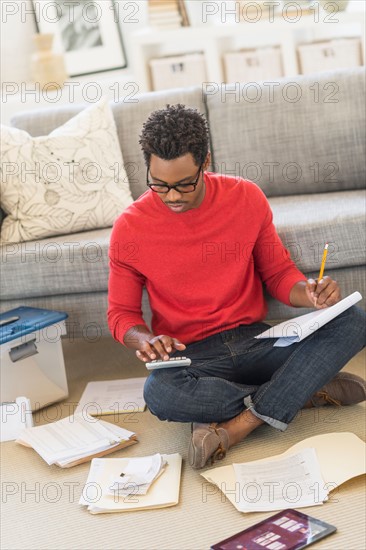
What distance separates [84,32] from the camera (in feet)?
13.4

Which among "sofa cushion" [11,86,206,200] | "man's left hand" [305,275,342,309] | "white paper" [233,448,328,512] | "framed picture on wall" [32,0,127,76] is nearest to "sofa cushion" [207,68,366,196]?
"sofa cushion" [11,86,206,200]

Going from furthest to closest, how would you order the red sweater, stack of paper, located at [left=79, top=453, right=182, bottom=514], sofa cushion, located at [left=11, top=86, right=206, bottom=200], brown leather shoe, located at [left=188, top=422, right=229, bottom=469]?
1. sofa cushion, located at [left=11, top=86, right=206, bottom=200]
2. the red sweater
3. brown leather shoe, located at [left=188, top=422, right=229, bottom=469]
4. stack of paper, located at [left=79, top=453, right=182, bottom=514]

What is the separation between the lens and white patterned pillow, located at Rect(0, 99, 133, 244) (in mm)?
2773

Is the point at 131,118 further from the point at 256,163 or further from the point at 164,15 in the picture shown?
the point at 164,15

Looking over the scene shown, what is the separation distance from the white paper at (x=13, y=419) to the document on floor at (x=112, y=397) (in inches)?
6.7

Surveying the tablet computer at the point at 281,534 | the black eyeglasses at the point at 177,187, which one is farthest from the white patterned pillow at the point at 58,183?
the tablet computer at the point at 281,534

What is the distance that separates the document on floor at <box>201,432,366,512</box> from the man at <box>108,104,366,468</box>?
0.33 feet

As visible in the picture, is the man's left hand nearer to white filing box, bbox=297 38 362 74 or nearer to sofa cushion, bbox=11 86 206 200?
sofa cushion, bbox=11 86 206 200

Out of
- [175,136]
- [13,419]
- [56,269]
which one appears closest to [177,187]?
[175,136]

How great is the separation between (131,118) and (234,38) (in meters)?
1.38

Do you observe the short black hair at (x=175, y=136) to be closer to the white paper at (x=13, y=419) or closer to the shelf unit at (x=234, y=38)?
the white paper at (x=13, y=419)

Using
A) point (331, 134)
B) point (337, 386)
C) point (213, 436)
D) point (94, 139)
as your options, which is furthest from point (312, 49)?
point (213, 436)

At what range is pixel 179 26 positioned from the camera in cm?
404

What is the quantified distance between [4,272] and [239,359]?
33.4 inches
